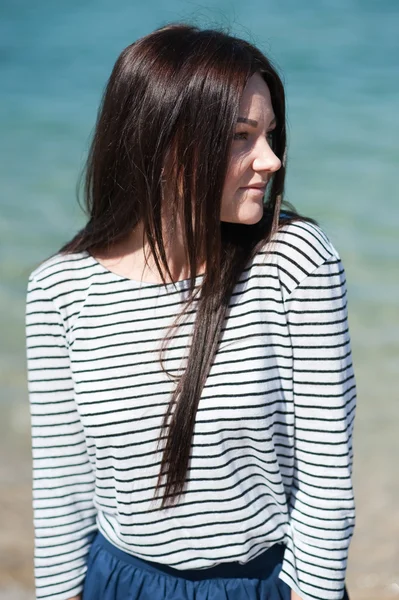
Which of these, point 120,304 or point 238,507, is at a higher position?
point 120,304

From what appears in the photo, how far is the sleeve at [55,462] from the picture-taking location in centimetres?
183

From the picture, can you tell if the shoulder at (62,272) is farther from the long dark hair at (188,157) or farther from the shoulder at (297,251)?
the shoulder at (297,251)

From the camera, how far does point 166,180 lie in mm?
1729

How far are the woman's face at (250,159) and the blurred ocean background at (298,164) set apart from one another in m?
1.59

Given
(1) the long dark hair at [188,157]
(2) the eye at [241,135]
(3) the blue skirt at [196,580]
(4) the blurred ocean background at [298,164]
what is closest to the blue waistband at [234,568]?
(3) the blue skirt at [196,580]

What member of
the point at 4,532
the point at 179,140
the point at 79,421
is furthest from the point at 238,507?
the point at 4,532

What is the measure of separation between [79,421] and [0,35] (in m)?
6.21

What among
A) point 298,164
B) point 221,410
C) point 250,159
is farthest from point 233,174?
point 298,164

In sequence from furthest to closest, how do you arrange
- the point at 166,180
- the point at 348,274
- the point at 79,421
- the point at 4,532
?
the point at 348,274 → the point at 4,532 → the point at 79,421 → the point at 166,180

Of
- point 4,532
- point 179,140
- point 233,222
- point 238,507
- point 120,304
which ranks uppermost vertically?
point 179,140

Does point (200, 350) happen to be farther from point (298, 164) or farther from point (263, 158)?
point (298, 164)

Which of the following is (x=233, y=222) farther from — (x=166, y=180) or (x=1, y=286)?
(x=1, y=286)

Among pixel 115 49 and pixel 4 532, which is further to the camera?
pixel 115 49

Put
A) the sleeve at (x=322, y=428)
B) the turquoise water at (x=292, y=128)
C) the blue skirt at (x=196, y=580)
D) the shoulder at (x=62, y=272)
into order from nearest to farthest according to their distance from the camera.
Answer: the sleeve at (x=322, y=428) < the blue skirt at (x=196, y=580) < the shoulder at (x=62, y=272) < the turquoise water at (x=292, y=128)
